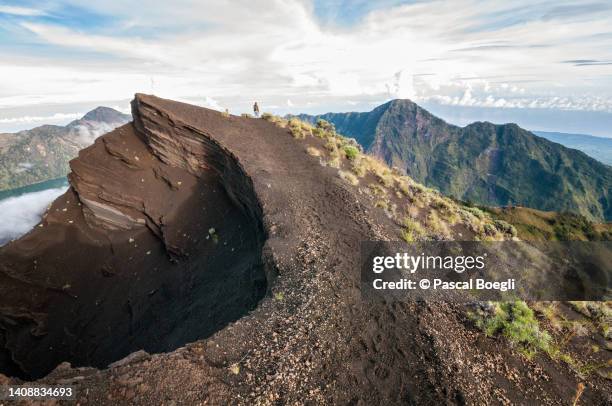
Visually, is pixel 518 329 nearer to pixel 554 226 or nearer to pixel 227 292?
pixel 227 292

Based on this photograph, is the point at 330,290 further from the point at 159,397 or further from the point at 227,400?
the point at 159,397

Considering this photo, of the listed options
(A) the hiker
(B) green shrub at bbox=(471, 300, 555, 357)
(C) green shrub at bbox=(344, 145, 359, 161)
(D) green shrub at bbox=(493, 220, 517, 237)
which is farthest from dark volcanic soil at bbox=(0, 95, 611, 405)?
(D) green shrub at bbox=(493, 220, 517, 237)

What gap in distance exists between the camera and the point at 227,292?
1493 cm

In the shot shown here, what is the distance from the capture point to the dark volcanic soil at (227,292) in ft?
24.3

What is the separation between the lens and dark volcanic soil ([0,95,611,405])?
24.3 ft

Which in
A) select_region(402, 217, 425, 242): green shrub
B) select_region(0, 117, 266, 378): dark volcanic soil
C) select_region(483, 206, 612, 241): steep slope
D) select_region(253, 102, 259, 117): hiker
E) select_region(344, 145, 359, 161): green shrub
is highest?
select_region(253, 102, 259, 117): hiker

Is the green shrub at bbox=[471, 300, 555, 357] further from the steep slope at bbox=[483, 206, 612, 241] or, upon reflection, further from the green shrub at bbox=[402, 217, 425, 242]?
the steep slope at bbox=[483, 206, 612, 241]

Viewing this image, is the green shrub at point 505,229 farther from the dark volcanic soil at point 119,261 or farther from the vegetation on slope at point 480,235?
the dark volcanic soil at point 119,261

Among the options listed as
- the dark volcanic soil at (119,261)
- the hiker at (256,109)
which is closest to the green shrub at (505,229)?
the dark volcanic soil at (119,261)

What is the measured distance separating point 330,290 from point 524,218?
60782 mm

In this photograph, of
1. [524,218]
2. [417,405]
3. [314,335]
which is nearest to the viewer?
[417,405]

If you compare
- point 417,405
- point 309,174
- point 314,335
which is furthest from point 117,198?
point 417,405

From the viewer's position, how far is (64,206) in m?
26.6

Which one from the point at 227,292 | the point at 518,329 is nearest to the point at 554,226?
the point at 518,329
